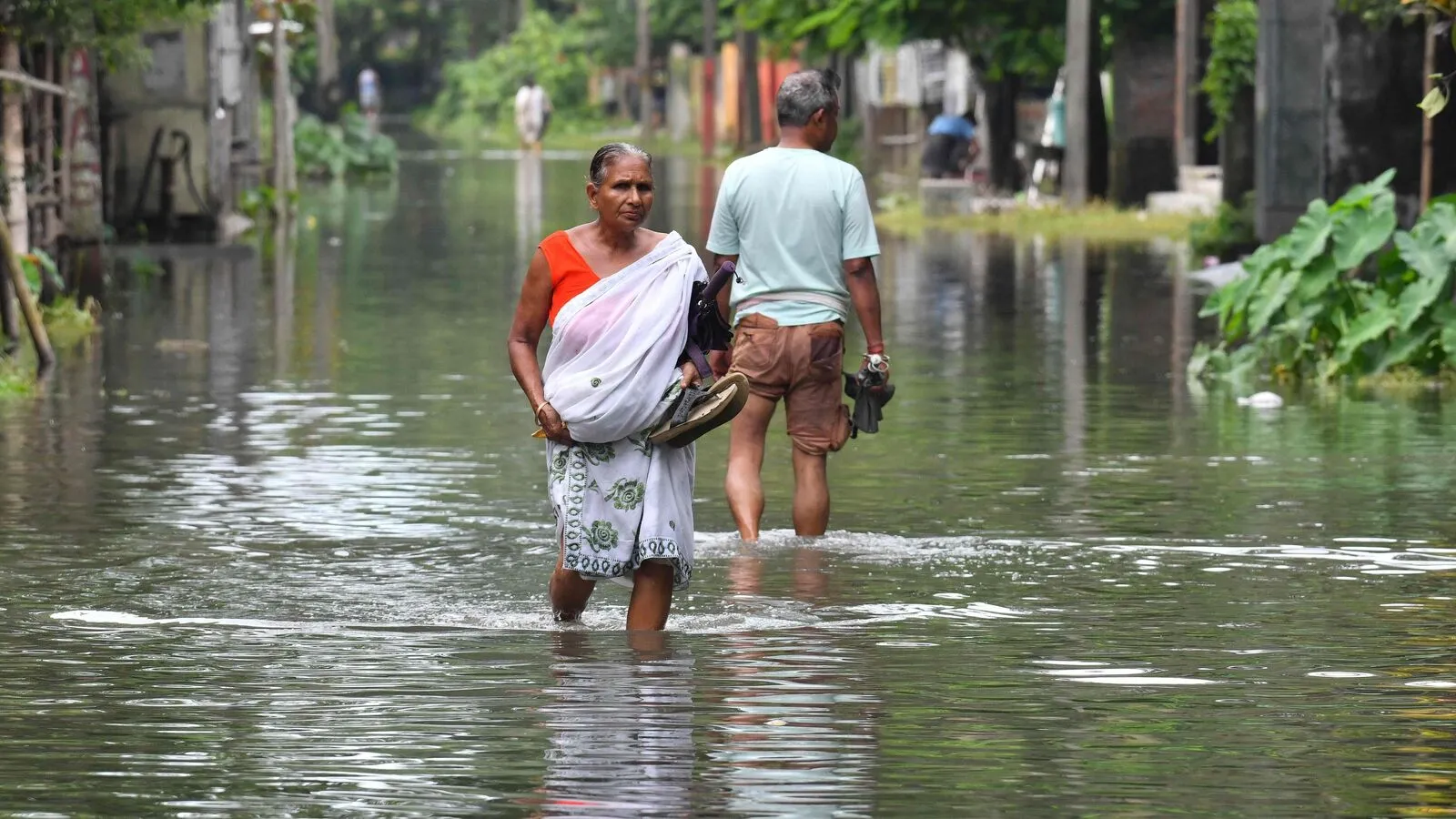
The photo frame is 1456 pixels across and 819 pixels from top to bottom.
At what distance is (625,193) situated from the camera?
8039 millimetres

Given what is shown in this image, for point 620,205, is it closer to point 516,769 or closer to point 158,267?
point 516,769

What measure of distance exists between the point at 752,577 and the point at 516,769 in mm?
3192

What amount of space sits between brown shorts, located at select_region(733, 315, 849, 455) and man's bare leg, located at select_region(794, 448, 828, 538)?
40 millimetres

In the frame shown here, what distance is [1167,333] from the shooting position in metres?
19.5

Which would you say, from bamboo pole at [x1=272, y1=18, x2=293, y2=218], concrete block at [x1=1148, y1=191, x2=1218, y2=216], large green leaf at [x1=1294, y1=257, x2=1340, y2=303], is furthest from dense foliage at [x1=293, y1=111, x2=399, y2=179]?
large green leaf at [x1=1294, y1=257, x2=1340, y2=303]

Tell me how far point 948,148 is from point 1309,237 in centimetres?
2152

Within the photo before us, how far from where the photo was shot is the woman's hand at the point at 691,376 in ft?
26.8

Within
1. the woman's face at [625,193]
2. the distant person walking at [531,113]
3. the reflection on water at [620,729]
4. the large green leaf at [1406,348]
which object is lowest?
the reflection on water at [620,729]

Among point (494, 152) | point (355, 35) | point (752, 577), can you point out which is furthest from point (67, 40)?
point (355, 35)

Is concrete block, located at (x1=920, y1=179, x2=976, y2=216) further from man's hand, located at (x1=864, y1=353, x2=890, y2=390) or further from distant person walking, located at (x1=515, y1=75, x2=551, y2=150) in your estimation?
distant person walking, located at (x1=515, y1=75, x2=551, y2=150)

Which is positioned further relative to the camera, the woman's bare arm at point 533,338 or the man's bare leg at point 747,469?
the man's bare leg at point 747,469

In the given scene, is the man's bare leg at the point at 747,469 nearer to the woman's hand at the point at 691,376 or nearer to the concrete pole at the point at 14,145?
the woman's hand at the point at 691,376

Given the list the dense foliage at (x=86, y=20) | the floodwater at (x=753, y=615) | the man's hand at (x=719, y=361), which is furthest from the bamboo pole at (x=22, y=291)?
the man's hand at (x=719, y=361)

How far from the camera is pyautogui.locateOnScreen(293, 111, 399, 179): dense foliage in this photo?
50156mm
